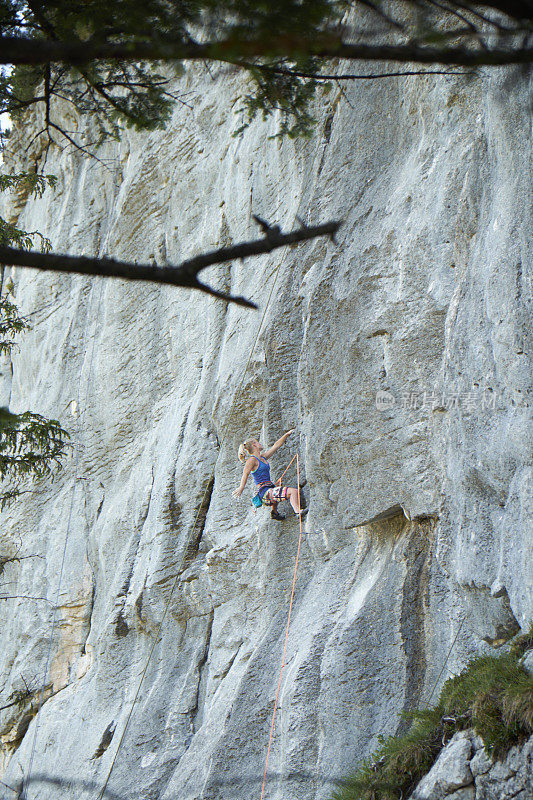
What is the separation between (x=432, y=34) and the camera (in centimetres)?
367

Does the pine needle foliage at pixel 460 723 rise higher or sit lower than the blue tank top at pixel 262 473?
lower

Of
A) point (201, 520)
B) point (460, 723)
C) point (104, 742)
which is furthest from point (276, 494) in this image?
point (104, 742)

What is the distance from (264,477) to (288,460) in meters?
0.41

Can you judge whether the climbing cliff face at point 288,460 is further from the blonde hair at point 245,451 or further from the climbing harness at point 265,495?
the blonde hair at point 245,451

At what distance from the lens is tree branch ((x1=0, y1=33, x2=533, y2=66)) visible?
3199 millimetres

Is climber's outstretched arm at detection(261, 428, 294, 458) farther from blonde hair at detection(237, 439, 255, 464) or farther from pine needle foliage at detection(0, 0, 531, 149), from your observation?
pine needle foliage at detection(0, 0, 531, 149)

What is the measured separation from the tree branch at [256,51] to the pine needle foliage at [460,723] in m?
3.83

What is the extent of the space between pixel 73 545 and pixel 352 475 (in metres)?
7.13

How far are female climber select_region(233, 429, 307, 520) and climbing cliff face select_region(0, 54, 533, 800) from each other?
262 mm

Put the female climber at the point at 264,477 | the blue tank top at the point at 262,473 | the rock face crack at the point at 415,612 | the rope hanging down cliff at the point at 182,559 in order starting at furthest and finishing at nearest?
1. the rope hanging down cliff at the point at 182,559
2. the blue tank top at the point at 262,473
3. the female climber at the point at 264,477
4. the rock face crack at the point at 415,612

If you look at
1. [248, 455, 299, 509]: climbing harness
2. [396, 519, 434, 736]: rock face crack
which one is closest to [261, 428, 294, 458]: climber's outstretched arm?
[248, 455, 299, 509]: climbing harness

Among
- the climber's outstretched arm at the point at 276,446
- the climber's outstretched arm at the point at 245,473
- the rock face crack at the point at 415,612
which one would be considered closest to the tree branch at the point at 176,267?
the rock face crack at the point at 415,612

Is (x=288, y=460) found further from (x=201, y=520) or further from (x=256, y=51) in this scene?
(x=256, y=51)

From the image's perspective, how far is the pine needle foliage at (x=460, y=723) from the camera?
5.12m
